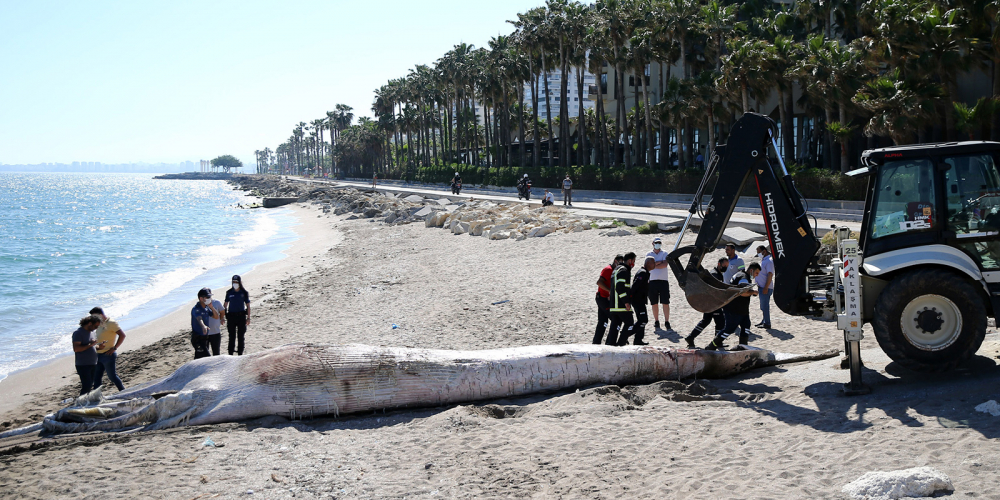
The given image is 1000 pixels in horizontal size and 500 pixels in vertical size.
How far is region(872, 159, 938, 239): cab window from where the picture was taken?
297 inches

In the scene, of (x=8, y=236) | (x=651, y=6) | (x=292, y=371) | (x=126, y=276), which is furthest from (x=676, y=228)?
(x=8, y=236)

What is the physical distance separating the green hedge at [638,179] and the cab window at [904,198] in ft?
56.6

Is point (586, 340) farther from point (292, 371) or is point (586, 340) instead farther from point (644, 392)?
point (292, 371)

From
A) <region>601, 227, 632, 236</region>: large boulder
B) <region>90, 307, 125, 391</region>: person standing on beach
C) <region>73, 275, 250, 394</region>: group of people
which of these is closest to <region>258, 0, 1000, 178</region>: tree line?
<region>601, 227, 632, 236</region>: large boulder

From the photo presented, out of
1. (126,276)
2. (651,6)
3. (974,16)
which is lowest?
(126,276)

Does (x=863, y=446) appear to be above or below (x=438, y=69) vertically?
below

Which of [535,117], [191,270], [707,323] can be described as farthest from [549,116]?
[707,323]

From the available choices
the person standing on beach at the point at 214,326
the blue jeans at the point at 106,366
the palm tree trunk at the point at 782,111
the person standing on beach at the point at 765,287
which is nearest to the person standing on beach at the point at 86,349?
the blue jeans at the point at 106,366

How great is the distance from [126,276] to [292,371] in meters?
24.3

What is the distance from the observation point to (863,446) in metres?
6.00

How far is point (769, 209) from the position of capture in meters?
8.39

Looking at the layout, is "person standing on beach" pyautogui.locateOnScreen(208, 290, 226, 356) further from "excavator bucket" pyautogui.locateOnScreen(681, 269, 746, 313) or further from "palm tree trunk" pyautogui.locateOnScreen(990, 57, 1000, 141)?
"palm tree trunk" pyautogui.locateOnScreen(990, 57, 1000, 141)

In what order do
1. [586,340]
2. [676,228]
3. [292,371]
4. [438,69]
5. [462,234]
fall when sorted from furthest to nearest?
[438,69] → [462,234] → [676,228] → [586,340] → [292,371]

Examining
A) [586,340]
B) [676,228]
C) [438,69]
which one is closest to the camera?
[586,340]
